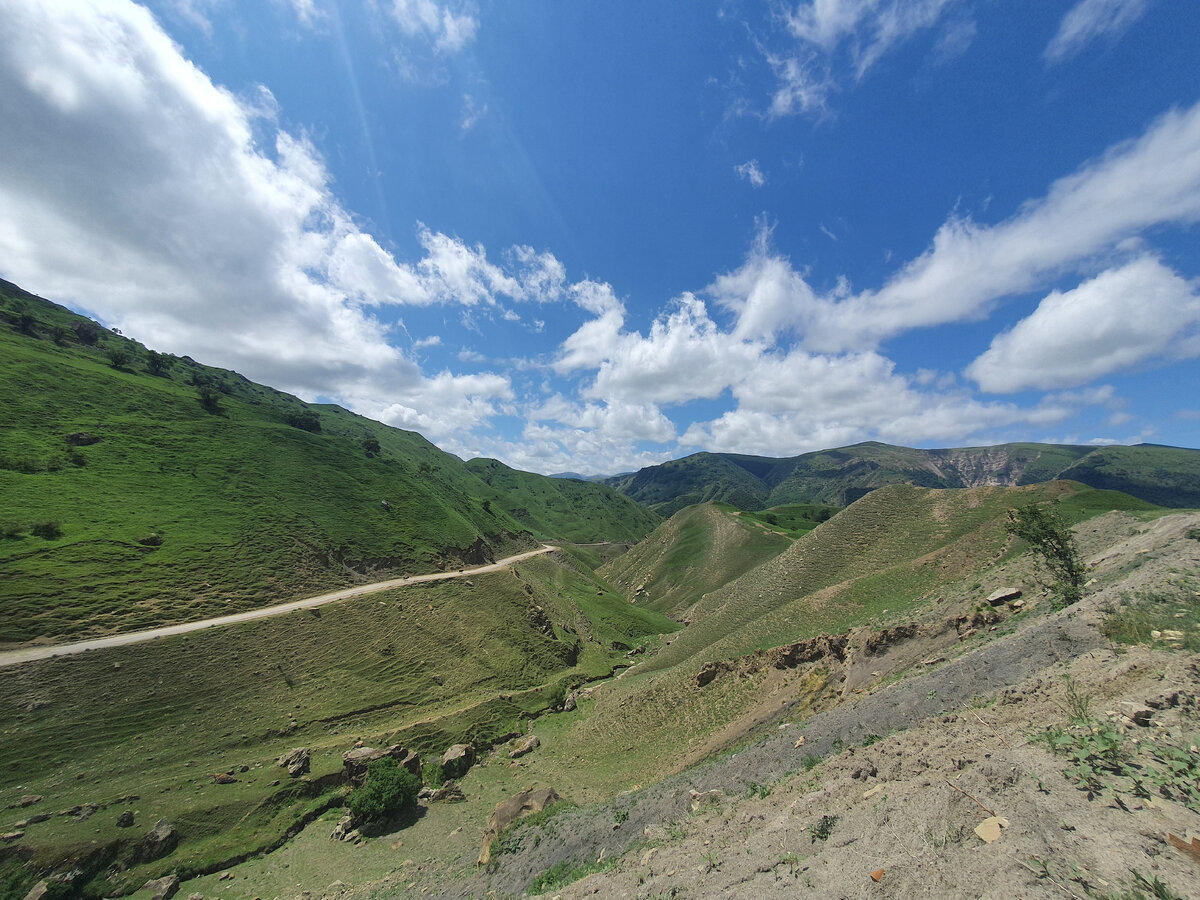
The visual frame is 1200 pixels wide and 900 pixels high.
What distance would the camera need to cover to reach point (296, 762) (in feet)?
94.5

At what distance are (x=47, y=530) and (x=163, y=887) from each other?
3204 centimetres

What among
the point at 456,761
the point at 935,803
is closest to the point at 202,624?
the point at 456,761

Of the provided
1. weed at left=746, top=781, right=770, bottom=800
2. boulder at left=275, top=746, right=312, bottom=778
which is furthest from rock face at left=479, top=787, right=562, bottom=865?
boulder at left=275, top=746, right=312, bottom=778

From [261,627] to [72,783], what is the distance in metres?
13.4

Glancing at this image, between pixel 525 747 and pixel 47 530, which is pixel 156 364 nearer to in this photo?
pixel 47 530

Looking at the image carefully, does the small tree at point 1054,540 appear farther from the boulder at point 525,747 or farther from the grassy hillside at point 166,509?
the grassy hillside at point 166,509

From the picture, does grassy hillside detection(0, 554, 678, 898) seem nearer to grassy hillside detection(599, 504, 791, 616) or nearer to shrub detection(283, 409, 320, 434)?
grassy hillside detection(599, 504, 791, 616)

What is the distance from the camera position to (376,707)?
35.9 m

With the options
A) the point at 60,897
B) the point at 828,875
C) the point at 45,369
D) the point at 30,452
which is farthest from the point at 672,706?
the point at 45,369

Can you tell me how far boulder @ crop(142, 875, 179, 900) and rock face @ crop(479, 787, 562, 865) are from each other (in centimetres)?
1651

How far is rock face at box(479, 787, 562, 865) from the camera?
19.5 meters

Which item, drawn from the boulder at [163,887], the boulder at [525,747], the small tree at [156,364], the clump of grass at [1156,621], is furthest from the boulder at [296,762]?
the small tree at [156,364]

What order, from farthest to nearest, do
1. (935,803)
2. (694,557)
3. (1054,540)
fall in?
(694,557) < (1054,540) < (935,803)

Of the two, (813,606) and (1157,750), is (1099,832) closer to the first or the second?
(1157,750)
